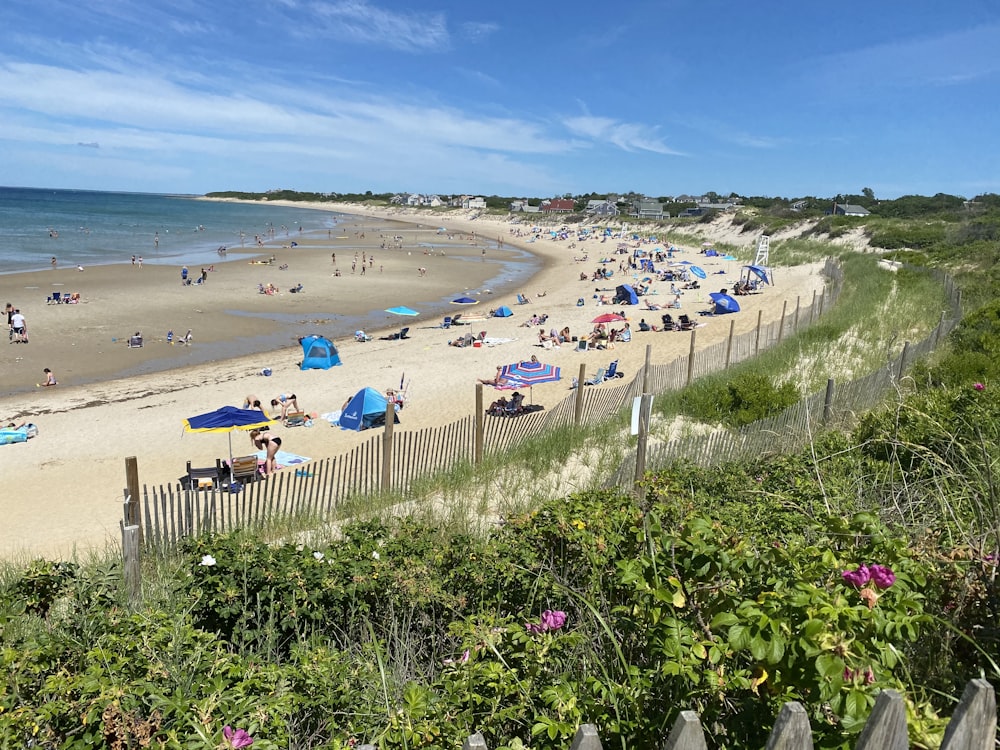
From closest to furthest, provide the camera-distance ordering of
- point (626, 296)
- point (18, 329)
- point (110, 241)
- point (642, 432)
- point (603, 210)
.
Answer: point (642, 432) → point (18, 329) → point (626, 296) → point (110, 241) → point (603, 210)

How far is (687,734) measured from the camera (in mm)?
1506

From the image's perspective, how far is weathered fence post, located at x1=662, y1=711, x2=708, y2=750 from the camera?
58.7 inches

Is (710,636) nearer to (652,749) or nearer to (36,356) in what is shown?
(652,749)

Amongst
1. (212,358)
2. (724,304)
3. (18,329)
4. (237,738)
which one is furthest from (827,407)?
(18,329)

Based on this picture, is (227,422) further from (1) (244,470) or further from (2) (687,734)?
(2) (687,734)

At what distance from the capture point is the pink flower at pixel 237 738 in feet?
7.82

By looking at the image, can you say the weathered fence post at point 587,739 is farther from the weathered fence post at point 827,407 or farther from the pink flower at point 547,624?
the weathered fence post at point 827,407

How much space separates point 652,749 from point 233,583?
2.86m

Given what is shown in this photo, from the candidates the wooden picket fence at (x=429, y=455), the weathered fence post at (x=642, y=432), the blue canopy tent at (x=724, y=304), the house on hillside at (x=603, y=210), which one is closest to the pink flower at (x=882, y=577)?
the wooden picket fence at (x=429, y=455)

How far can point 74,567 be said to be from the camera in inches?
159

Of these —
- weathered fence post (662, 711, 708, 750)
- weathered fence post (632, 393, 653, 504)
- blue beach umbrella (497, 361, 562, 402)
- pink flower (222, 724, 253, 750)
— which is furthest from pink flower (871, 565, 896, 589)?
blue beach umbrella (497, 361, 562, 402)

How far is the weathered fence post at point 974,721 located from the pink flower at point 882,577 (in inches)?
26.8

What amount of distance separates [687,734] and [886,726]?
427mm

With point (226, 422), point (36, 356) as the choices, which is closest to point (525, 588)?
point (226, 422)
